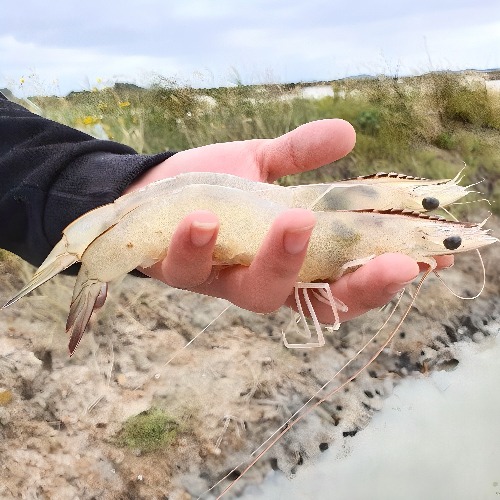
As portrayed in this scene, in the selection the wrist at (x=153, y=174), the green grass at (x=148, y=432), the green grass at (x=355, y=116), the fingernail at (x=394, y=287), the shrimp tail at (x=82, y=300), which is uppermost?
the wrist at (x=153, y=174)

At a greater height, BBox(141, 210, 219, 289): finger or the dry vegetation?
BBox(141, 210, 219, 289): finger

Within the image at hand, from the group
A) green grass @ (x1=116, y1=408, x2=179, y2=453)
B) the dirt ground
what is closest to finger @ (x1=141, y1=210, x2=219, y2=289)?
the dirt ground

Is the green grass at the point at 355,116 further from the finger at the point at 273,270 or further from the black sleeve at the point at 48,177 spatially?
the finger at the point at 273,270

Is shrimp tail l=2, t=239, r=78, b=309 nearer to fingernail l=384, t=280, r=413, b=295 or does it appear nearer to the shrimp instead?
the shrimp

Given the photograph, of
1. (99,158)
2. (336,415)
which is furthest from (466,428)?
(99,158)

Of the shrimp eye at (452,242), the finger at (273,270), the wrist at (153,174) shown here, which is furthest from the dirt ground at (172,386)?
the shrimp eye at (452,242)
